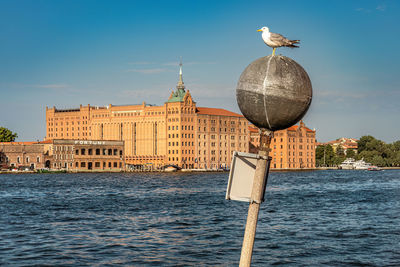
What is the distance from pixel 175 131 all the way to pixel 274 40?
529ft

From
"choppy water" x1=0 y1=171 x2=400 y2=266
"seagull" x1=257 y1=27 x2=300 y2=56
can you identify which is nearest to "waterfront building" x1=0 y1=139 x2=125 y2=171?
"choppy water" x1=0 y1=171 x2=400 y2=266

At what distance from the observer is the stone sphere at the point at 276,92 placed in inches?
283

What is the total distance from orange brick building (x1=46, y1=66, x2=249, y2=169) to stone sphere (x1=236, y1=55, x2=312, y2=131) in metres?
160

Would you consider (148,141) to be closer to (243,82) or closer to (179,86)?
(179,86)

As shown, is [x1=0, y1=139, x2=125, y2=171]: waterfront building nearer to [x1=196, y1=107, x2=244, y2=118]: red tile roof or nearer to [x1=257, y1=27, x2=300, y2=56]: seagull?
[x1=196, y1=107, x2=244, y2=118]: red tile roof

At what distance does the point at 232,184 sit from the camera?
7.23 meters

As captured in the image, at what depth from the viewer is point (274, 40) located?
8000 millimetres

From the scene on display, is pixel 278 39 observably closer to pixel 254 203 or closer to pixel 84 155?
pixel 254 203

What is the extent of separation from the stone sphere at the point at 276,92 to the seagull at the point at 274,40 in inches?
22.4

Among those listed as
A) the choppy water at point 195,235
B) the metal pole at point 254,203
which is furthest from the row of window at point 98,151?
the metal pole at point 254,203

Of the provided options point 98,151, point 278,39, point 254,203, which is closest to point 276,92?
point 278,39

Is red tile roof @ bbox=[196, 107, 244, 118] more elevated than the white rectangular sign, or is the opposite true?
red tile roof @ bbox=[196, 107, 244, 118]

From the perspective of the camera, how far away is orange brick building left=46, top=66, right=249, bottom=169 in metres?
169

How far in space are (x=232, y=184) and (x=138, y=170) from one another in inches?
6424
